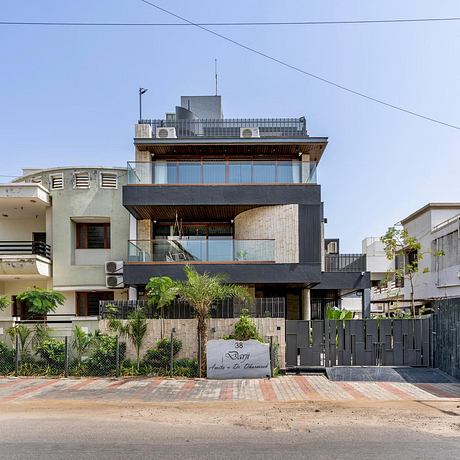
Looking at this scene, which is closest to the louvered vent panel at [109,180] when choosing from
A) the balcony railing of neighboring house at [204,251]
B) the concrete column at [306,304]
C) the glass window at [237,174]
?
the balcony railing of neighboring house at [204,251]

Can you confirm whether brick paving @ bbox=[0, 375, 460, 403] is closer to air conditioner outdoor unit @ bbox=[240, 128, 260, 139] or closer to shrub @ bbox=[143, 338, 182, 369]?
shrub @ bbox=[143, 338, 182, 369]

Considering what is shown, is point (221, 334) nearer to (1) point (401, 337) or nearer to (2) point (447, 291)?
(1) point (401, 337)

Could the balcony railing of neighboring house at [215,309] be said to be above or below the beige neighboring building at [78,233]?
below

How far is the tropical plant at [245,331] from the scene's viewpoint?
1501cm

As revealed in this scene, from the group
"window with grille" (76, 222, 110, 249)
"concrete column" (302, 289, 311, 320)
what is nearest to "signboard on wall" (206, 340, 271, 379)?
"concrete column" (302, 289, 311, 320)

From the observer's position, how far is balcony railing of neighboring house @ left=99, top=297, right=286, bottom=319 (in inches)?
627

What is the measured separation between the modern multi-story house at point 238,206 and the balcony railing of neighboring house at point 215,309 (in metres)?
2.39

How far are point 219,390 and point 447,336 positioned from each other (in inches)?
286

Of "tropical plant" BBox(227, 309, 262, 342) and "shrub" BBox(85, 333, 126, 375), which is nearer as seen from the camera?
"tropical plant" BBox(227, 309, 262, 342)

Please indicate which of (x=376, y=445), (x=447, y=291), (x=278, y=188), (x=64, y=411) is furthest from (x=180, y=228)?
(x=447, y=291)

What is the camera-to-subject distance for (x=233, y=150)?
20.9m

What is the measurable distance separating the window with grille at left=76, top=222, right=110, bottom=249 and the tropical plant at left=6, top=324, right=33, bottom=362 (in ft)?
24.4

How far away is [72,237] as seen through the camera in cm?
2250

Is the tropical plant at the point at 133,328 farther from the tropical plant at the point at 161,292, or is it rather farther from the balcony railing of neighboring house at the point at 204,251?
the balcony railing of neighboring house at the point at 204,251
